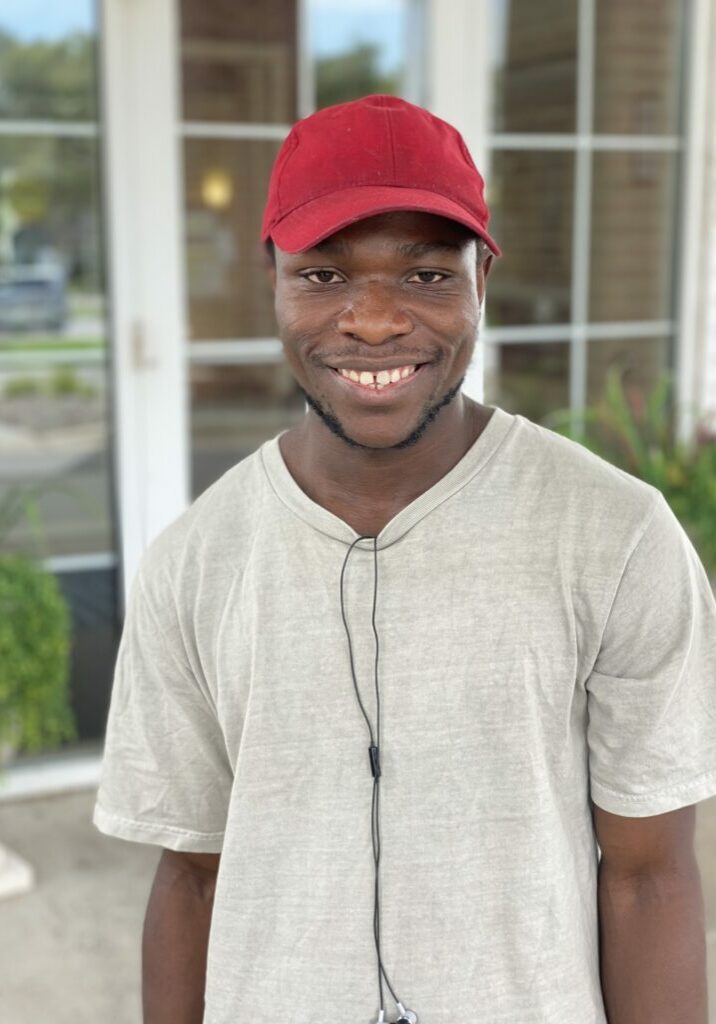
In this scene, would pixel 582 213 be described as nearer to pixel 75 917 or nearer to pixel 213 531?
pixel 75 917

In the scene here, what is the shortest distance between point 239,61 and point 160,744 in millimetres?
4131

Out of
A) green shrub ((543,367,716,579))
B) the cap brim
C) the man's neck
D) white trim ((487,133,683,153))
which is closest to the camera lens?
the cap brim

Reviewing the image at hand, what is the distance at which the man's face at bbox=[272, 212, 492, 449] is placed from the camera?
3.21 feet

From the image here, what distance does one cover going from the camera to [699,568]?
1.03 metres

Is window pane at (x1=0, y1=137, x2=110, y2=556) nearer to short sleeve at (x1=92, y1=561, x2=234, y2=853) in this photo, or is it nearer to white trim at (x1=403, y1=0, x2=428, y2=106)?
white trim at (x1=403, y1=0, x2=428, y2=106)

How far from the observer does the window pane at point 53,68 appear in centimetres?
328

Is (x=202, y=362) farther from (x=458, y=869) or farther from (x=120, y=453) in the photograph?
(x=458, y=869)

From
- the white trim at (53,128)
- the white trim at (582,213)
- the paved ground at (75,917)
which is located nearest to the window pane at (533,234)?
the white trim at (582,213)

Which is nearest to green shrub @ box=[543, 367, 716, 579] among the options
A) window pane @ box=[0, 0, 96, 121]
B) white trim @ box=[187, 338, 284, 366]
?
white trim @ box=[187, 338, 284, 366]

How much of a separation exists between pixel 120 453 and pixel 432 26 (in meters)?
1.38

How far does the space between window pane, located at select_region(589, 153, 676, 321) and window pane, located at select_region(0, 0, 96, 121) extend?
5.07 ft

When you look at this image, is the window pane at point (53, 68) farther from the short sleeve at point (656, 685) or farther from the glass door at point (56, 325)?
the short sleeve at point (656, 685)

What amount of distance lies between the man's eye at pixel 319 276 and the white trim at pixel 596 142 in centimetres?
290

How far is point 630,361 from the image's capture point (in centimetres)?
405
